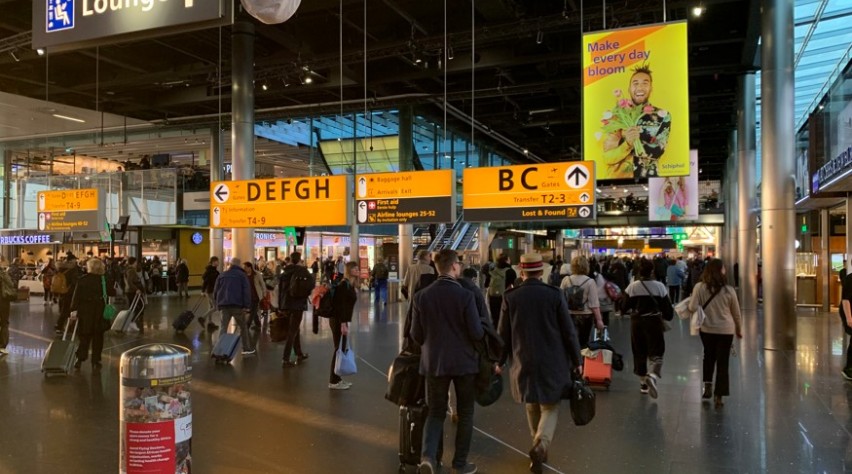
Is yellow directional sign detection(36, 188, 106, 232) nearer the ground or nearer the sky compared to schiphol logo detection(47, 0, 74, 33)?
nearer the ground

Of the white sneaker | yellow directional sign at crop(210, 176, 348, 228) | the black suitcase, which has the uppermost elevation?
yellow directional sign at crop(210, 176, 348, 228)

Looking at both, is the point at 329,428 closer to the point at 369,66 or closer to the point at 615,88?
the point at 615,88

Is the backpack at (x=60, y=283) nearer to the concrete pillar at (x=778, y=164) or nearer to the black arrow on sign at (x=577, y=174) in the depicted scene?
Result: the black arrow on sign at (x=577, y=174)

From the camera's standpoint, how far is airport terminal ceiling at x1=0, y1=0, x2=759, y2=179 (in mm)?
14125

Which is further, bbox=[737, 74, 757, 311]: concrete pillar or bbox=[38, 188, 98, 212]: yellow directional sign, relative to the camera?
bbox=[737, 74, 757, 311]: concrete pillar

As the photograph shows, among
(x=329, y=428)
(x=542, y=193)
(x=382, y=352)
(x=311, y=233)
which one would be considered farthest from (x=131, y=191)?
(x=329, y=428)

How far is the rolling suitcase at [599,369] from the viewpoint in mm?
7672

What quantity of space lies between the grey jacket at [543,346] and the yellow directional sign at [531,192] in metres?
5.24

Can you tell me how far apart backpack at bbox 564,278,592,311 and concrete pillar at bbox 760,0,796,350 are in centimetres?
554

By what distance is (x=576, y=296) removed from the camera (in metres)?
7.93

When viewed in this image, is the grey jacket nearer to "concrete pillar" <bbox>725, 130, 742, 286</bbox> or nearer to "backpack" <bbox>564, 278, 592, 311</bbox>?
"backpack" <bbox>564, 278, 592, 311</bbox>

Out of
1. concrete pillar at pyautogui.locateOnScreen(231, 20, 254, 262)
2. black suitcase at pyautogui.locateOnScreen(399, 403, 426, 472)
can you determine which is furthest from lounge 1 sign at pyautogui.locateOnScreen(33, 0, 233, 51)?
concrete pillar at pyautogui.locateOnScreen(231, 20, 254, 262)

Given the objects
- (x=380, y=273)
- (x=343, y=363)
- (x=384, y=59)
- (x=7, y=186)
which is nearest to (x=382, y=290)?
(x=380, y=273)

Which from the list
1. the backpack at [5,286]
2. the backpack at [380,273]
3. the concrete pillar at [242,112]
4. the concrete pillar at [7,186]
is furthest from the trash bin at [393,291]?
the concrete pillar at [7,186]
